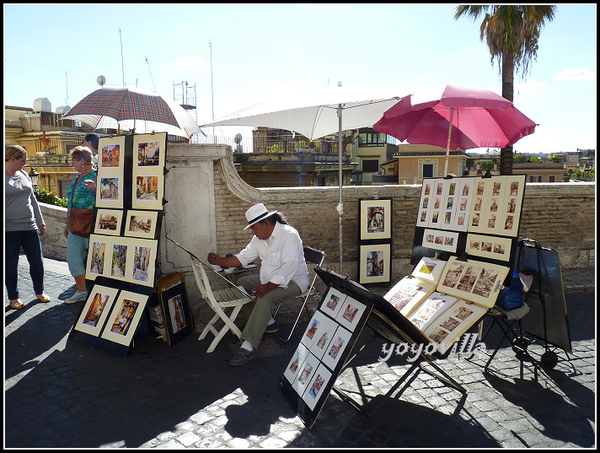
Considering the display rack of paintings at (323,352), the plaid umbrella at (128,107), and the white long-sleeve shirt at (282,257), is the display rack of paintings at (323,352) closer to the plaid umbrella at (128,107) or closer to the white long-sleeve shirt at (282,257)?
the white long-sleeve shirt at (282,257)

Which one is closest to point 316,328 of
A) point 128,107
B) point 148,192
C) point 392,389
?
point 392,389

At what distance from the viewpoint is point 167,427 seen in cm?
332

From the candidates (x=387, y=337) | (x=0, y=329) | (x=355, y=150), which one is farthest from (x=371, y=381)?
(x=355, y=150)

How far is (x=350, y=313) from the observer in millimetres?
3453

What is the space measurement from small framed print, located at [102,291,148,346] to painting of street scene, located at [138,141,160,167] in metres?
1.31

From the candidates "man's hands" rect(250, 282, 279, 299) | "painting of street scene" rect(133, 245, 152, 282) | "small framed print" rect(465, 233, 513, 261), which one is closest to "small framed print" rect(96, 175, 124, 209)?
"painting of street scene" rect(133, 245, 152, 282)

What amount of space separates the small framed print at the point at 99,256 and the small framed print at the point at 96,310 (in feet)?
0.52

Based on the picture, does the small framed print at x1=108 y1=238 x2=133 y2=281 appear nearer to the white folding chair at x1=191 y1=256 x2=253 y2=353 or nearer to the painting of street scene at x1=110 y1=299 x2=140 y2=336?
the painting of street scene at x1=110 y1=299 x2=140 y2=336

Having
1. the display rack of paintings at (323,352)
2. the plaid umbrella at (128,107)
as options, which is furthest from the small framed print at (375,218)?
the display rack of paintings at (323,352)

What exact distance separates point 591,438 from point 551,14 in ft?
52.7

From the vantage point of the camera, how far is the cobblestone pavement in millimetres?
3201

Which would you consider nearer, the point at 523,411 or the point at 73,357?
the point at 523,411

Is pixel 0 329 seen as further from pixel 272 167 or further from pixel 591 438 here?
pixel 272 167

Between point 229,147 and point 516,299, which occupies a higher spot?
point 229,147
